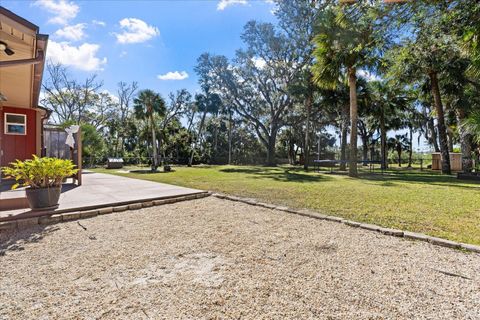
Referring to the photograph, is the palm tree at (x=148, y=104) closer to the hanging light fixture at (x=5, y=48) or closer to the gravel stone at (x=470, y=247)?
the hanging light fixture at (x=5, y=48)

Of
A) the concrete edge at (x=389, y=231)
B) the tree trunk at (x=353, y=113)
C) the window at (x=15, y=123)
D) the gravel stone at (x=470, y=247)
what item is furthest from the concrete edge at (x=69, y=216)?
the tree trunk at (x=353, y=113)

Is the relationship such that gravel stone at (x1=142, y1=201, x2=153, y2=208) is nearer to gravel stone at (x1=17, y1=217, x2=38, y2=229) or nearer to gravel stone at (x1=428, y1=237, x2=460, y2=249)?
gravel stone at (x1=17, y1=217, x2=38, y2=229)

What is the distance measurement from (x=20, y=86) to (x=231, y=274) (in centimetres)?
756

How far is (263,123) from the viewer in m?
25.4

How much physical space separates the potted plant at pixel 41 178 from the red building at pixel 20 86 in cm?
160

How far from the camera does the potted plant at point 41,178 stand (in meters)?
4.03

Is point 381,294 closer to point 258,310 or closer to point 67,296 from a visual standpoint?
point 258,310

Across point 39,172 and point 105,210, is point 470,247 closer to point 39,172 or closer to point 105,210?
point 105,210

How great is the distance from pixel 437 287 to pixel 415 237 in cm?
122

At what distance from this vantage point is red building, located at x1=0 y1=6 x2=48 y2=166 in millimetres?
4051

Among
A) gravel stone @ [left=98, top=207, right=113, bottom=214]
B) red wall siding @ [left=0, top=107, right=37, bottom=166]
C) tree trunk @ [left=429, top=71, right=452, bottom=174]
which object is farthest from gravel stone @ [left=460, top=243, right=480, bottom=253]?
tree trunk @ [left=429, top=71, right=452, bottom=174]

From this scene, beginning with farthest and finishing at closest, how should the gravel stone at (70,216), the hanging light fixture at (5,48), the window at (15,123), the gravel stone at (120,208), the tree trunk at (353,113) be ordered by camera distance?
1. the tree trunk at (353,113)
2. the window at (15,123)
3. the gravel stone at (120,208)
4. the hanging light fixture at (5,48)
5. the gravel stone at (70,216)

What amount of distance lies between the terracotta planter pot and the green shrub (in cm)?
8

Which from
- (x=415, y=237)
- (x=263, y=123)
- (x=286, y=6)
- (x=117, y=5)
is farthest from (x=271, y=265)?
(x=263, y=123)
